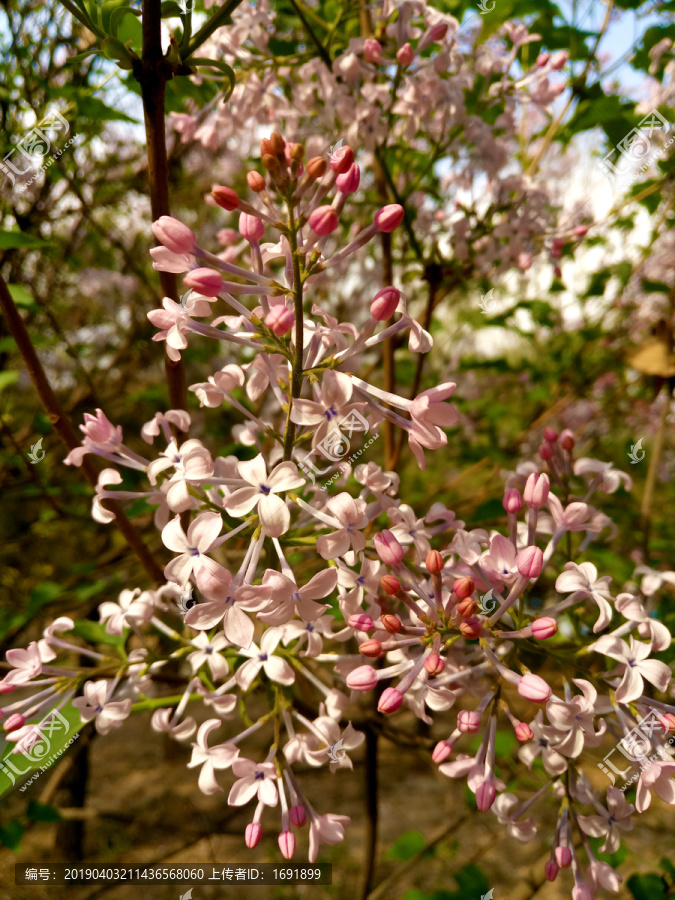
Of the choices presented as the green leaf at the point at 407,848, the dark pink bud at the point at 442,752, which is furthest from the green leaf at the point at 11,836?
the dark pink bud at the point at 442,752

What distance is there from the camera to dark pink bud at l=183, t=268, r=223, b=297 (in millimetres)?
814

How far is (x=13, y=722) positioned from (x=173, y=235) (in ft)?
3.17

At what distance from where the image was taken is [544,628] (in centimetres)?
95

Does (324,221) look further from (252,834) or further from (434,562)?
(252,834)

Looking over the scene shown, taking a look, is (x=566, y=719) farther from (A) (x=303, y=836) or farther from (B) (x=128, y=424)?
(B) (x=128, y=424)

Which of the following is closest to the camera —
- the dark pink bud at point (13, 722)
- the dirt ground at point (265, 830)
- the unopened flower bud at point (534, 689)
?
the unopened flower bud at point (534, 689)

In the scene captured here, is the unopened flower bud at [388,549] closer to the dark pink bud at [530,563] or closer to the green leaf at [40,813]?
the dark pink bud at [530,563]

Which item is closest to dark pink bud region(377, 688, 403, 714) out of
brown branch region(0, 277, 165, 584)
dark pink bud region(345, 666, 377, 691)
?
dark pink bud region(345, 666, 377, 691)

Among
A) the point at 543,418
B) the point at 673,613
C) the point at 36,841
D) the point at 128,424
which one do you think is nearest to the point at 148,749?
the point at 36,841

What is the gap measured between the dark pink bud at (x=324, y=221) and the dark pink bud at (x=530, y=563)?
0.59 metres

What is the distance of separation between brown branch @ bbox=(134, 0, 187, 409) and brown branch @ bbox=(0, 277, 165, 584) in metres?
0.33

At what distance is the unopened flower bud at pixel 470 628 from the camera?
935 mm

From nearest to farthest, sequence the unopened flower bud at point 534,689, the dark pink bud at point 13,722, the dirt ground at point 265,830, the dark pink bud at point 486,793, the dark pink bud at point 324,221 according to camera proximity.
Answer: the dark pink bud at point 324,221 → the unopened flower bud at point 534,689 → the dark pink bud at point 486,793 → the dark pink bud at point 13,722 → the dirt ground at point 265,830

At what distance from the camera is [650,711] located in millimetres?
1012
